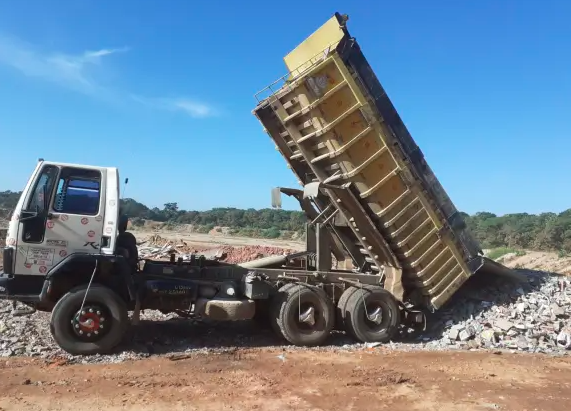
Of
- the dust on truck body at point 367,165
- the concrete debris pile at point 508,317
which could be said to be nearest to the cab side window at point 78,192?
the dust on truck body at point 367,165

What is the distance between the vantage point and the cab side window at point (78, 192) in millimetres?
6949

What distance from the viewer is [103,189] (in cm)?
714

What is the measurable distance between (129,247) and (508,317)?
21.6 feet

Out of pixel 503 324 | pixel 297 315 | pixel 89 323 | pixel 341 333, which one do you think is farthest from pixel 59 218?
pixel 503 324

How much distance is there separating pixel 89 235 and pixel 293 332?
3387 millimetres

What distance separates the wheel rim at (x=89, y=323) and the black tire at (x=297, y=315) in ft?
8.70

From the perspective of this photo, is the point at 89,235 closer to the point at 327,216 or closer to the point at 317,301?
the point at 317,301

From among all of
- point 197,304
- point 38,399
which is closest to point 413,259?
point 197,304

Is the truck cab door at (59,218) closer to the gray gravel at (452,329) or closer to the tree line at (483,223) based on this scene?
the tree line at (483,223)

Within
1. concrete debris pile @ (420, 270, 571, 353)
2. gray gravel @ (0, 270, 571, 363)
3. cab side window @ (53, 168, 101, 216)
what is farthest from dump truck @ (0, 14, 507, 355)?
concrete debris pile @ (420, 270, 571, 353)

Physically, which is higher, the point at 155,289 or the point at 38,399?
the point at 155,289

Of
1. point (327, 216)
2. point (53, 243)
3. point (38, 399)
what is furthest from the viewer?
point (327, 216)

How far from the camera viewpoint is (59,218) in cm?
685

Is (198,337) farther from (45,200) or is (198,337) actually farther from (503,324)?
(503,324)
